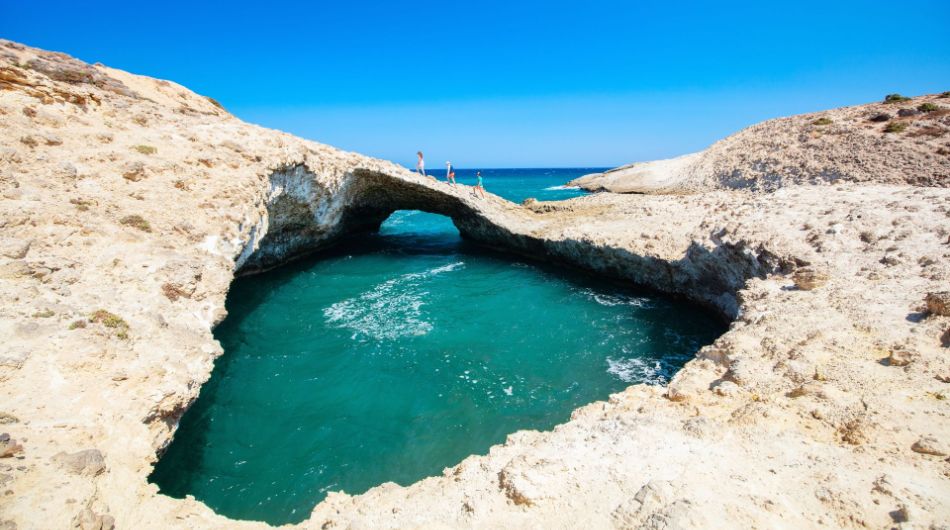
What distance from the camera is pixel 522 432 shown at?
6.06 meters

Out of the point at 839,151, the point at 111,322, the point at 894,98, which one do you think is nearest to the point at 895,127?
the point at 839,151

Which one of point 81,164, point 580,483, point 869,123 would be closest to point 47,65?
point 81,164

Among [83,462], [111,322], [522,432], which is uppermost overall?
[111,322]

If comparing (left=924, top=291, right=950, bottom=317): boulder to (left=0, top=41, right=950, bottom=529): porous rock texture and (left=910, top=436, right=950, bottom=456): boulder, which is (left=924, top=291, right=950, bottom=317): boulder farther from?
(left=910, top=436, right=950, bottom=456): boulder

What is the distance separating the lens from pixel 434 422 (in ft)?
28.5

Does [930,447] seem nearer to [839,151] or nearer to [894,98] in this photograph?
[839,151]

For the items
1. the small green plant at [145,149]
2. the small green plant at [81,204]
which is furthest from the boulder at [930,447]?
the small green plant at [145,149]

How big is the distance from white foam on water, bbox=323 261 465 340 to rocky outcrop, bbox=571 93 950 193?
20.5m

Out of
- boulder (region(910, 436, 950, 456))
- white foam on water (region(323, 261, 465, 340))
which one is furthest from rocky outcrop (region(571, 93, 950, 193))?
white foam on water (region(323, 261, 465, 340))

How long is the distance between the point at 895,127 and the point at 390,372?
30.5 metres

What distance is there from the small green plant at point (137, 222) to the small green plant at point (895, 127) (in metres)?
34.2

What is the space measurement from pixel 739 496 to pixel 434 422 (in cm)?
581

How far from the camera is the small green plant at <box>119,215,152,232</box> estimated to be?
29.0ft

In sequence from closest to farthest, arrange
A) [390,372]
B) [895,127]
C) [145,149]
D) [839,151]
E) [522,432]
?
1. [522,432]
2. [390,372]
3. [145,149]
4. [895,127]
5. [839,151]
